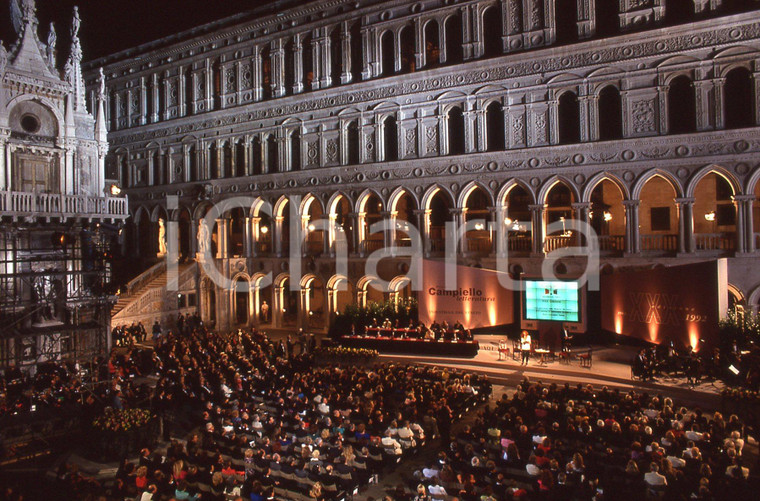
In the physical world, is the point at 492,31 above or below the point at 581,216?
above

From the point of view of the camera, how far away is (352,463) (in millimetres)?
12453

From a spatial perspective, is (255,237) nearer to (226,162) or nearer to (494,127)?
(226,162)

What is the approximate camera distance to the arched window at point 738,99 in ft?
80.3

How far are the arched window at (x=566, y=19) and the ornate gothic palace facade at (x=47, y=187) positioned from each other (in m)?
22.9

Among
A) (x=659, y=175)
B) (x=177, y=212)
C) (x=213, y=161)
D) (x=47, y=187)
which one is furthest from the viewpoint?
(x=177, y=212)

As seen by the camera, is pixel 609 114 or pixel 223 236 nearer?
pixel 609 114

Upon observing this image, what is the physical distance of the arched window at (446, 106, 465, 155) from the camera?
30062 millimetres

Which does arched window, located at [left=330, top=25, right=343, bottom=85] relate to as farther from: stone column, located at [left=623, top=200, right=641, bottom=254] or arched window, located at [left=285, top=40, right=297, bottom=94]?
stone column, located at [left=623, top=200, right=641, bottom=254]

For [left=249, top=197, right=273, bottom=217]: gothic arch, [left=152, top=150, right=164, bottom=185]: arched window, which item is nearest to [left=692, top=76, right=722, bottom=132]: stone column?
[left=249, top=197, right=273, bottom=217]: gothic arch

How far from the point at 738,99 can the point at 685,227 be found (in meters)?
6.12

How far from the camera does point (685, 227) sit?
25.1 meters

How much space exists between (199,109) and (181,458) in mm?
29730

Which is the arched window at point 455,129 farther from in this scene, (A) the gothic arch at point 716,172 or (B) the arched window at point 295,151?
(A) the gothic arch at point 716,172

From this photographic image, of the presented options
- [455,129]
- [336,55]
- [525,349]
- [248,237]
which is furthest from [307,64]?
[525,349]
